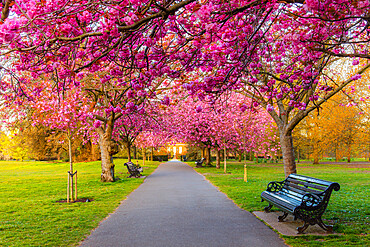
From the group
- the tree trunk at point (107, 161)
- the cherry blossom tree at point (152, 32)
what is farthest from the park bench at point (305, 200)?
the tree trunk at point (107, 161)

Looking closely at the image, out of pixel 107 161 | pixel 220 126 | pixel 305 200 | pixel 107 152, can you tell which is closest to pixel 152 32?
pixel 305 200

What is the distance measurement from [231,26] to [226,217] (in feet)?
14.7

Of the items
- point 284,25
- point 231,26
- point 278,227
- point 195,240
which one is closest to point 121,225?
point 195,240

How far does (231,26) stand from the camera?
5148mm

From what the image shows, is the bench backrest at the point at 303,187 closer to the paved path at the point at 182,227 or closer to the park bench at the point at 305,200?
the park bench at the point at 305,200

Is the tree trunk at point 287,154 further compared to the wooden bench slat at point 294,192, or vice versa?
the tree trunk at point 287,154

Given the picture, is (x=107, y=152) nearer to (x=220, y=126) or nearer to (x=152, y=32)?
(x=152, y=32)

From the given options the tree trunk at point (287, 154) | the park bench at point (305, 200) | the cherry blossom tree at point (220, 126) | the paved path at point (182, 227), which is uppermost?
the cherry blossom tree at point (220, 126)

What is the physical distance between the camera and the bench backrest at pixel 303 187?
17.7 feet

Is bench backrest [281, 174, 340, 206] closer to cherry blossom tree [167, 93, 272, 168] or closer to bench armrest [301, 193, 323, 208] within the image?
bench armrest [301, 193, 323, 208]

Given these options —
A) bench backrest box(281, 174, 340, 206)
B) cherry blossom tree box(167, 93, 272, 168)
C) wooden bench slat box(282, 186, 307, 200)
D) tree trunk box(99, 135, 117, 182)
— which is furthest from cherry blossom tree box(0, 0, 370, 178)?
cherry blossom tree box(167, 93, 272, 168)

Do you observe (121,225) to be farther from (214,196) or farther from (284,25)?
(284,25)

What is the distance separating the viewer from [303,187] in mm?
6395

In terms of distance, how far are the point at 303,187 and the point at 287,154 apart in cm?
351
